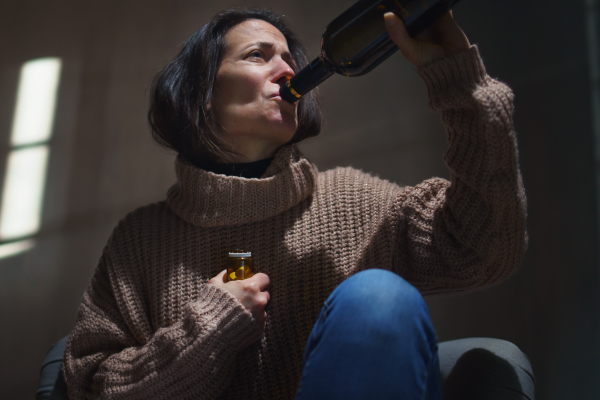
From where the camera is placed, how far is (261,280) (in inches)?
32.4

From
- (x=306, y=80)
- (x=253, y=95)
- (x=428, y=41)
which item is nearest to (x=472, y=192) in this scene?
(x=428, y=41)

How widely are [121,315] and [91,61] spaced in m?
1.02

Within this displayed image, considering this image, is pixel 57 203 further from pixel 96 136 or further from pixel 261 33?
pixel 261 33

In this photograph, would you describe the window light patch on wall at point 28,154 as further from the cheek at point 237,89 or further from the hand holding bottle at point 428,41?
the hand holding bottle at point 428,41

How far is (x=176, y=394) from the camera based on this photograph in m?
0.75

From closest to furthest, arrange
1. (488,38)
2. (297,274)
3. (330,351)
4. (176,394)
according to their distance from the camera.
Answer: (330,351), (176,394), (297,274), (488,38)

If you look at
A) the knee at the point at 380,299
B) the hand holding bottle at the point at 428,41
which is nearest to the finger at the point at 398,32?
the hand holding bottle at the point at 428,41

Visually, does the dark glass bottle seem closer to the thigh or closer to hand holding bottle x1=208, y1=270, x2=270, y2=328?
hand holding bottle x1=208, y1=270, x2=270, y2=328

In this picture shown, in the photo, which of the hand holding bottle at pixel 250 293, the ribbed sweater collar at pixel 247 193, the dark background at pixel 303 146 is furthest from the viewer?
the dark background at pixel 303 146

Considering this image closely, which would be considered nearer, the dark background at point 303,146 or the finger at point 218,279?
the finger at point 218,279

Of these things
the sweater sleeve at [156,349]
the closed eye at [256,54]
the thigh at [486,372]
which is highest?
the closed eye at [256,54]

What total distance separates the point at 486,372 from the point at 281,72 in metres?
0.72

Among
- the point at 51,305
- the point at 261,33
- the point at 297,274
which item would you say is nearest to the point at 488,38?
the point at 261,33

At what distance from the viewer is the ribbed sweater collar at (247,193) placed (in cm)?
90
